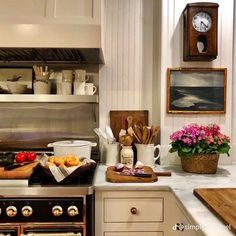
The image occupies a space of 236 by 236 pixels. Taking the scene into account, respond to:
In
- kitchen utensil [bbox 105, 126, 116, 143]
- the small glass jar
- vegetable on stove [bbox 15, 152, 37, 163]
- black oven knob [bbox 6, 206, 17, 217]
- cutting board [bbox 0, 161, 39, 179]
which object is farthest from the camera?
kitchen utensil [bbox 105, 126, 116, 143]

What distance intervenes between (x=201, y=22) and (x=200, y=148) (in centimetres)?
77

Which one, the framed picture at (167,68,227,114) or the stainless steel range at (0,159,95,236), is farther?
the framed picture at (167,68,227,114)

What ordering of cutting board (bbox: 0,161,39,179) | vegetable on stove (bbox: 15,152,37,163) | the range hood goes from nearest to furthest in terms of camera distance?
cutting board (bbox: 0,161,39,179)
the range hood
vegetable on stove (bbox: 15,152,37,163)

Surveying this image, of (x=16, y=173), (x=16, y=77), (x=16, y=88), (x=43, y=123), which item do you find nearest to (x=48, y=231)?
(x=16, y=173)

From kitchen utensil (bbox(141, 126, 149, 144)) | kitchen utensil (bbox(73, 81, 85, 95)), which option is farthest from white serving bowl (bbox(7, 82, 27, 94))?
kitchen utensil (bbox(141, 126, 149, 144))

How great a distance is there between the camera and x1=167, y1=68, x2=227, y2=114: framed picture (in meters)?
2.10

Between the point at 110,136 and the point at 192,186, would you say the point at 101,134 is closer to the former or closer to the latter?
the point at 110,136

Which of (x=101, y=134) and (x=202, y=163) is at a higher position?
(x=101, y=134)

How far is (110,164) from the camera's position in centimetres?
207

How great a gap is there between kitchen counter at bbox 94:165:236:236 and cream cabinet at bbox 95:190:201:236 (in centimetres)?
4

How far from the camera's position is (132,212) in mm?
1614

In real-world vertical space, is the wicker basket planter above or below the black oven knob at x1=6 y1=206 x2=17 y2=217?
above

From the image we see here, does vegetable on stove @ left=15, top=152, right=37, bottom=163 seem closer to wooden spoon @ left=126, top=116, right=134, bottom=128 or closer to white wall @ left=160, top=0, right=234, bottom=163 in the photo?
wooden spoon @ left=126, top=116, right=134, bottom=128

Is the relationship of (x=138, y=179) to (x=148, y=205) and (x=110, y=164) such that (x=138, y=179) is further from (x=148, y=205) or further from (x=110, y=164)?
(x=110, y=164)
